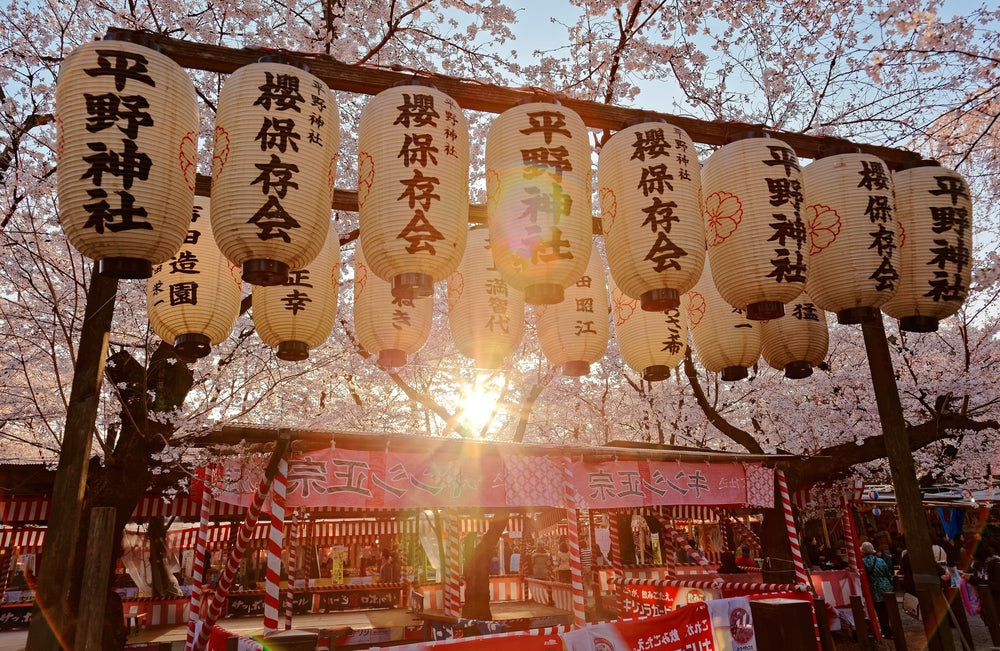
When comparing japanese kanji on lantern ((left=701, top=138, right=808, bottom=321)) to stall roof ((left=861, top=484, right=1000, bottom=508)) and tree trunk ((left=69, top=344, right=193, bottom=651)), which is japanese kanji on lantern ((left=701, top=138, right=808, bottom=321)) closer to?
tree trunk ((left=69, top=344, right=193, bottom=651))

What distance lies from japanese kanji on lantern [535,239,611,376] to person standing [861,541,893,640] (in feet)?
40.3

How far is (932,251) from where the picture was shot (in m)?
5.63

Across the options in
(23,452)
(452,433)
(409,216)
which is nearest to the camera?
(409,216)

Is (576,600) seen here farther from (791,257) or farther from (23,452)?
(23,452)

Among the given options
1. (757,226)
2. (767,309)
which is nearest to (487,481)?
(767,309)

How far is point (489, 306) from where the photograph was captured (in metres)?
5.80

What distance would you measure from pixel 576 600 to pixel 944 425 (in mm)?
9796

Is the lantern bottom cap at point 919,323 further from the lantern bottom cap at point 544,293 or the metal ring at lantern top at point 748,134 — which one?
the lantern bottom cap at point 544,293

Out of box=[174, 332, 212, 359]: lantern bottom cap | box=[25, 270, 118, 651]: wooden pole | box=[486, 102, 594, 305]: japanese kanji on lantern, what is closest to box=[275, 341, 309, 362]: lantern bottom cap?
box=[174, 332, 212, 359]: lantern bottom cap

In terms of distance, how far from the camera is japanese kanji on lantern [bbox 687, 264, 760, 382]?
603 centimetres

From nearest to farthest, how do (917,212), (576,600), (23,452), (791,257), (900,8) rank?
(791,257), (917,212), (900,8), (576,600), (23,452)

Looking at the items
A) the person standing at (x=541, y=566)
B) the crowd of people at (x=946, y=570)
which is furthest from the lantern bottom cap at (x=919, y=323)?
the person standing at (x=541, y=566)

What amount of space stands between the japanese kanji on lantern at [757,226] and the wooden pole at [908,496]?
2248 millimetres

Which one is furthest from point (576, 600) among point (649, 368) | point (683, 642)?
point (649, 368)
